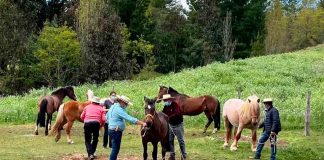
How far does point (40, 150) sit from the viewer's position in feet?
50.2

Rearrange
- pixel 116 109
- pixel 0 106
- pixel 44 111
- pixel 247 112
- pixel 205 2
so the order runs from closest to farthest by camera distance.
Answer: pixel 116 109 → pixel 247 112 → pixel 44 111 → pixel 0 106 → pixel 205 2

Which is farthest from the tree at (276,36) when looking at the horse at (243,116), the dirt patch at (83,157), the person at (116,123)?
the person at (116,123)

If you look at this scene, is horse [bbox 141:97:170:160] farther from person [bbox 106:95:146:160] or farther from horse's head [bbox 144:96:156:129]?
person [bbox 106:95:146:160]

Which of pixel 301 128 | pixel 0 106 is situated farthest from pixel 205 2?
pixel 301 128

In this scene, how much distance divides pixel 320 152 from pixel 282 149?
4.32ft

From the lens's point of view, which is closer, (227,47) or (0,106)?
(0,106)

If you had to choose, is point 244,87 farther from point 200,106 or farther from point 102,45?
point 102,45

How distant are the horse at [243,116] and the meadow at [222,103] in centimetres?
59

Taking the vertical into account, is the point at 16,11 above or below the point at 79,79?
above

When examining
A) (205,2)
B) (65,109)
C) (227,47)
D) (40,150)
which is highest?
(205,2)

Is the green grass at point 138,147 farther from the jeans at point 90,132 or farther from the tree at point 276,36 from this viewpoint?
the tree at point 276,36

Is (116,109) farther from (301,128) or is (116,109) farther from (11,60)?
(11,60)

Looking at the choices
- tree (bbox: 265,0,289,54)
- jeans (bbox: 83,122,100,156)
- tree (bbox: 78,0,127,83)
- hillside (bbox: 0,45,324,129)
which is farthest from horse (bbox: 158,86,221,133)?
tree (bbox: 265,0,289,54)

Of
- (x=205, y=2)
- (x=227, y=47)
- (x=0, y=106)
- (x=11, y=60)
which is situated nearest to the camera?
(x=0, y=106)
